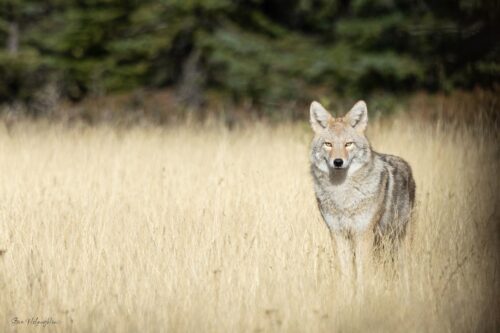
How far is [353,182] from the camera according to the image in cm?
501

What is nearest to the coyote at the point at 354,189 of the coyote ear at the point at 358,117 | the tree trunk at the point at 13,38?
the coyote ear at the point at 358,117

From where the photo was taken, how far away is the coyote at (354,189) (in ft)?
16.1

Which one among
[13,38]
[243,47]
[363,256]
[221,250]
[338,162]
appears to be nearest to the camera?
[363,256]

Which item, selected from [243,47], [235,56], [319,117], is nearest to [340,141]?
[319,117]

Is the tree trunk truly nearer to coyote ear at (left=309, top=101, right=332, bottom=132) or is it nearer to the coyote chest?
coyote ear at (left=309, top=101, right=332, bottom=132)

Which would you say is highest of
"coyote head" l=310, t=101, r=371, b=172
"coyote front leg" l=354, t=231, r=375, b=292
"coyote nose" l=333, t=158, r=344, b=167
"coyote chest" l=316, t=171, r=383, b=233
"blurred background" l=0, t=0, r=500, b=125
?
"blurred background" l=0, t=0, r=500, b=125

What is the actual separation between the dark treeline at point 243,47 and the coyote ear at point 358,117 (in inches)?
323

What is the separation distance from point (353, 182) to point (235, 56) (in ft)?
37.7

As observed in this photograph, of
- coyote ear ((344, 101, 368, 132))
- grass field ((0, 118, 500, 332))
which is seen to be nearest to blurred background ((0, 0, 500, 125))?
grass field ((0, 118, 500, 332))

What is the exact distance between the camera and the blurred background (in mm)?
14305

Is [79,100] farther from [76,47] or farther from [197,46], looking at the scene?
[197,46]

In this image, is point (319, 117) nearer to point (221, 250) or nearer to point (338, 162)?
point (338, 162)

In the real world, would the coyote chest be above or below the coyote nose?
below

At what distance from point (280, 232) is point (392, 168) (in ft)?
2.77
